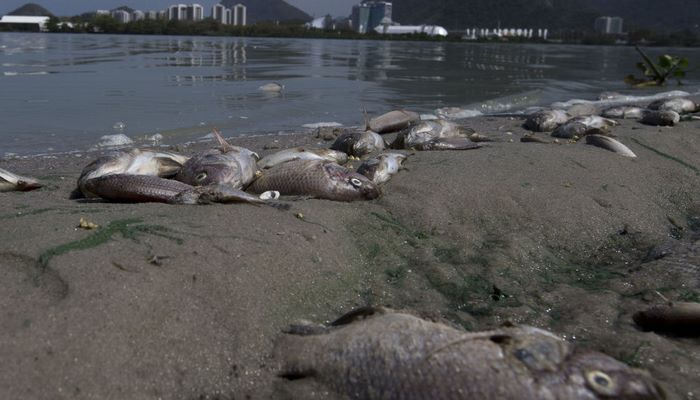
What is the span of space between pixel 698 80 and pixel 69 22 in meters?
78.9

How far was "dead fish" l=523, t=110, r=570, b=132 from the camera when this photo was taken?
1012 centimetres

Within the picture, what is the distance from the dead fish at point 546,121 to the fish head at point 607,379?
7777 mm

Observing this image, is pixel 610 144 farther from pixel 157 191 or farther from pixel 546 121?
pixel 157 191

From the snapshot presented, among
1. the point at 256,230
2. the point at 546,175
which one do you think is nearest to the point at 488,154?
the point at 546,175

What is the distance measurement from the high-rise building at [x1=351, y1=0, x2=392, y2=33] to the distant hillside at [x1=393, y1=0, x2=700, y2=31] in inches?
561

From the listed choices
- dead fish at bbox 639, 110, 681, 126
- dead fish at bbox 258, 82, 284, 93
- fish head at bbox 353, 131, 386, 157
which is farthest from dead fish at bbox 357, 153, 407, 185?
dead fish at bbox 258, 82, 284, 93

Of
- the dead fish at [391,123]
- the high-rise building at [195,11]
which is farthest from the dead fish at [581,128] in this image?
the high-rise building at [195,11]

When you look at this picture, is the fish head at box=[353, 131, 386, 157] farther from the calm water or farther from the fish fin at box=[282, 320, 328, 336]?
the fish fin at box=[282, 320, 328, 336]

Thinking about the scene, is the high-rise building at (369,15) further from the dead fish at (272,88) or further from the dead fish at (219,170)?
the dead fish at (219,170)

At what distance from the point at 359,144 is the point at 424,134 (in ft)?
2.86

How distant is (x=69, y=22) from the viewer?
84938 mm

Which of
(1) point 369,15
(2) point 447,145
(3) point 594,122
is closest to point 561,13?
(1) point 369,15

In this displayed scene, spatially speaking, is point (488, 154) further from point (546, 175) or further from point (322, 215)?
point (322, 215)

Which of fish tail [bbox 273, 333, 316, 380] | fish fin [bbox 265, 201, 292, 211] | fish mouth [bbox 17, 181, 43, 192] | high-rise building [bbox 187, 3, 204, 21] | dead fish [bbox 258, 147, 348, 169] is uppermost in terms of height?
high-rise building [bbox 187, 3, 204, 21]
